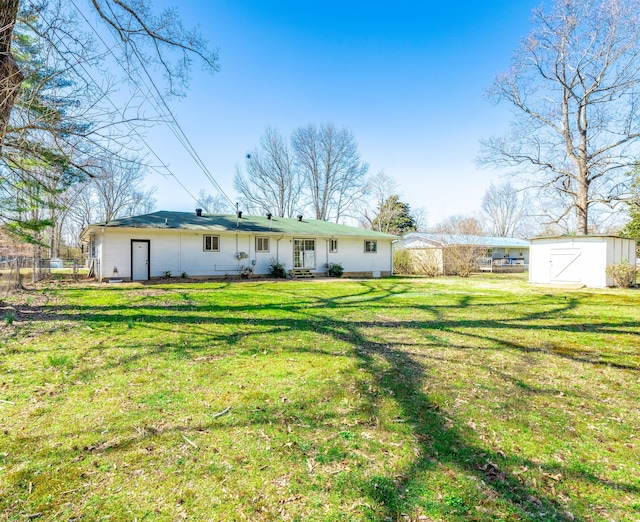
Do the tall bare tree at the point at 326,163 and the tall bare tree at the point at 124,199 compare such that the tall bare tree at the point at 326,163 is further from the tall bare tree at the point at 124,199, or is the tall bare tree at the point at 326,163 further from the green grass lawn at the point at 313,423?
the green grass lawn at the point at 313,423

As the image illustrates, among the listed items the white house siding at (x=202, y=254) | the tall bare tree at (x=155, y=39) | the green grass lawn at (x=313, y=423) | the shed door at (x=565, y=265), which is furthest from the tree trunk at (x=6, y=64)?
the shed door at (x=565, y=265)

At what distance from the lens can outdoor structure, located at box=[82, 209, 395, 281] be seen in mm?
14672

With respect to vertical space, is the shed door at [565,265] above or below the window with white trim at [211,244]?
below

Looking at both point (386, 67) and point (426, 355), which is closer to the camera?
point (426, 355)

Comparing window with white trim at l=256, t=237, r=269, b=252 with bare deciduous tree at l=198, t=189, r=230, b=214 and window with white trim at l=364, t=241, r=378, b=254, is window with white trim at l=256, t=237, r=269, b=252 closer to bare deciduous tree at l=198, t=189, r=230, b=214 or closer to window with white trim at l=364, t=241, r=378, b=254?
window with white trim at l=364, t=241, r=378, b=254

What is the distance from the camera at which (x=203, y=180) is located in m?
17.9

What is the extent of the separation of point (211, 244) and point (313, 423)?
49.8 ft

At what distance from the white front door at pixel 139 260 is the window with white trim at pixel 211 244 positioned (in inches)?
102

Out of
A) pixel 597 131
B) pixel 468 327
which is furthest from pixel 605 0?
pixel 468 327

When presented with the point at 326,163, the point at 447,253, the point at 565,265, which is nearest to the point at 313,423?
the point at 565,265

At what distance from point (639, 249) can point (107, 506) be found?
33.3 metres

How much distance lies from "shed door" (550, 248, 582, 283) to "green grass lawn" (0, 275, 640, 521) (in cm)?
1107

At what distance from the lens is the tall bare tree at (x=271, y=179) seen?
107ft

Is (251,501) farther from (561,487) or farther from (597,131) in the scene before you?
(597,131)
